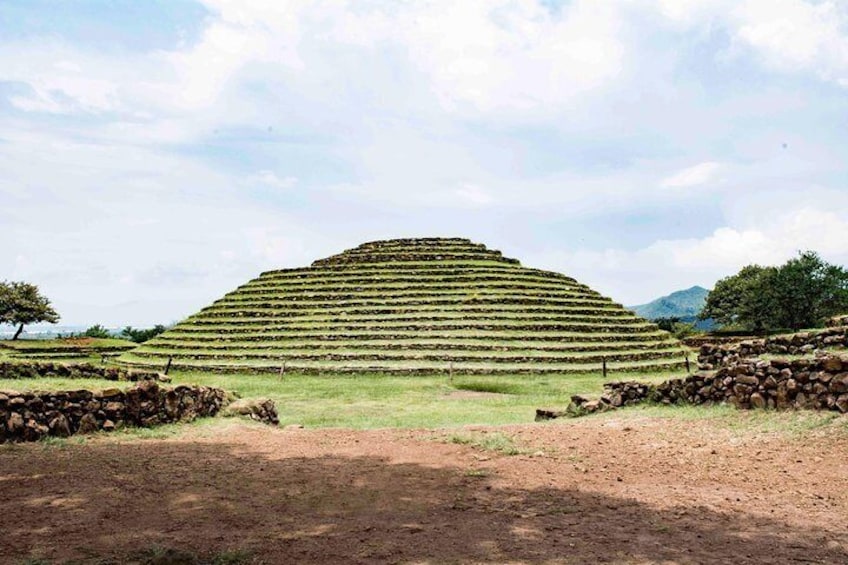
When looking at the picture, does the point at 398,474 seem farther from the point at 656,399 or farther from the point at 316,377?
the point at 316,377

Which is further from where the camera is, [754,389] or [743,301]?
[743,301]

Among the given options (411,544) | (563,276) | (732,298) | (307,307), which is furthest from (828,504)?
(732,298)

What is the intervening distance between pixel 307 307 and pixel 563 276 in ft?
65.2

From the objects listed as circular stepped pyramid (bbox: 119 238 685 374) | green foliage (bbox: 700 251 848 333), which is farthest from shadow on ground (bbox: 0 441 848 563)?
green foliage (bbox: 700 251 848 333)

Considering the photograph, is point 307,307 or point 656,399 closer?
point 656,399

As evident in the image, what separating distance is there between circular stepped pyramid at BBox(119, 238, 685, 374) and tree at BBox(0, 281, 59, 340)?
2866cm

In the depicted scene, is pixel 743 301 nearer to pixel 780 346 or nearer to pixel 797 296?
pixel 797 296

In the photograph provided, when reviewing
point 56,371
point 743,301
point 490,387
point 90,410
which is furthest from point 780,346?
point 743,301

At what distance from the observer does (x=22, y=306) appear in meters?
61.2

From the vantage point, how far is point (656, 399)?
13.7m

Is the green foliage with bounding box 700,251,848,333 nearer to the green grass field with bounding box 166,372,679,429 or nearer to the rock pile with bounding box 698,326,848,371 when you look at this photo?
the green grass field with bounding box 166,372,679,429

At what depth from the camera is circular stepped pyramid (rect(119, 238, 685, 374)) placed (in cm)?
3303

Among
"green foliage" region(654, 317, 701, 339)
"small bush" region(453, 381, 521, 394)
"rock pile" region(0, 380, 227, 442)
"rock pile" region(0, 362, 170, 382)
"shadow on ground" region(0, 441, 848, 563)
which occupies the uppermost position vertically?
"green foliage" region(654, 317, 701, 339)

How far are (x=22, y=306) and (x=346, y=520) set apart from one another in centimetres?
6790
